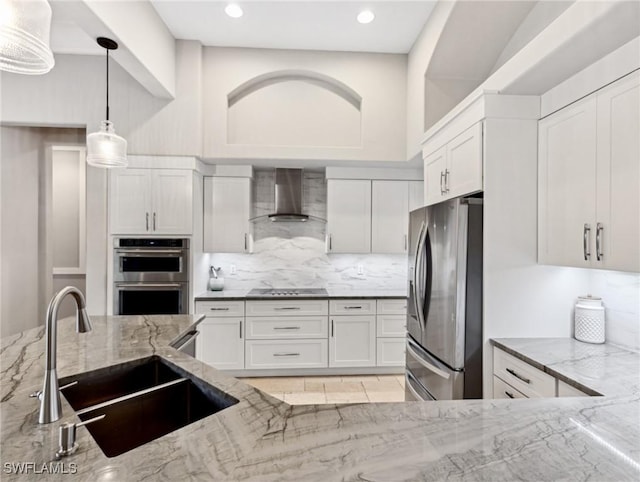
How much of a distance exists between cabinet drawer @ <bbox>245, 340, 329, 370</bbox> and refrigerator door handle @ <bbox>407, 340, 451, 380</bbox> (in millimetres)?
1258

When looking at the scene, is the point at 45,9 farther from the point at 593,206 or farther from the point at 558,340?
the point at 558,340

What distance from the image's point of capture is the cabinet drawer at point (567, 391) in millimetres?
1462

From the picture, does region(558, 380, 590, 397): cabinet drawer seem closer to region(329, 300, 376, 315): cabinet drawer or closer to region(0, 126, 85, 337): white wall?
region(329, 300, 376, 315): cabinet drawer

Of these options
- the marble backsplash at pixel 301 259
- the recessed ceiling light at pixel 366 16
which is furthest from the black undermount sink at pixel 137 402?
the recessed ceiling light at pixel 366 16

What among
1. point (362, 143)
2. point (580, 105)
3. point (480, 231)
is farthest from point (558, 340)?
point (362, 143)

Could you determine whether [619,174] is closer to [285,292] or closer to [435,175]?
[435,175]

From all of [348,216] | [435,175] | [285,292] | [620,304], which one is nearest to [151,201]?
[285,292]

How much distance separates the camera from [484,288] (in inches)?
80.5

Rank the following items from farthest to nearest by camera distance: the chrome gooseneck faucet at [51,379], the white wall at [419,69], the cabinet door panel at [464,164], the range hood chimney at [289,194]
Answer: the range hood chimney at [289,194]
the white wall at [419,69]
the cabinet door panel at [464,164]
the chrome gooseneck faucet at [51,379]

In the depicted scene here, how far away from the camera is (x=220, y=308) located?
3.65 meters

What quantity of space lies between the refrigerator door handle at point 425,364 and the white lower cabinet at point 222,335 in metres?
1.83

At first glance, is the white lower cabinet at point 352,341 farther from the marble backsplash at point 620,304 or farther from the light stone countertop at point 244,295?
the marble backsplash at point 620,304

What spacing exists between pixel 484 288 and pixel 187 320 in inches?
75.1

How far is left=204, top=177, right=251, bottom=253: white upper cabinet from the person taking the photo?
392cm
